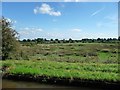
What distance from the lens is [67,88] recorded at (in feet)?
68.2

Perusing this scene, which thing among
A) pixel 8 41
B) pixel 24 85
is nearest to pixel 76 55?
pixel 8 41

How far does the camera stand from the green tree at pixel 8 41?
34.4m

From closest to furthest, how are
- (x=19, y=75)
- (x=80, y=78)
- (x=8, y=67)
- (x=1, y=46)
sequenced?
1. (x=80, y=78)
2. (x=19, y=75)
3. (x=8, y=67)
4. (x=1, y=46)

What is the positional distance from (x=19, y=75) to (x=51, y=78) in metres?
3.40

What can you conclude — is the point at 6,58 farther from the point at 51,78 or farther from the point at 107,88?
the point at 107,88

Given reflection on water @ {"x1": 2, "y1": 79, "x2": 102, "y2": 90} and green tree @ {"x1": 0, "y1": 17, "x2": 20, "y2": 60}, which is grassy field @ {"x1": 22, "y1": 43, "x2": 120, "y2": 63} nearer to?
green tree @ {"x1": 0, "y1": 17, "x2": 20, "y2": 60}

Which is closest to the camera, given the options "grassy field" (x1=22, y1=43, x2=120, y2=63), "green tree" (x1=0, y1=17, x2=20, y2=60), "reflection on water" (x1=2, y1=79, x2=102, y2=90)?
"reflection on water" (x1=2, y1=79, x2=102, y2=90)

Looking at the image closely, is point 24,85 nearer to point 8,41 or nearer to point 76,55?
point 8,41

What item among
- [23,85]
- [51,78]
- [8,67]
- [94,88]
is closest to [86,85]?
[94,88]

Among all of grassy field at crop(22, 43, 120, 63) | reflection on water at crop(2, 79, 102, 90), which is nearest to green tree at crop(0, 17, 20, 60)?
grassy field at crop(22, 43, 120, 63)

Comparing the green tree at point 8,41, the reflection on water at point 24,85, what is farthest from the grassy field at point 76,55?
the reflection on water at point 24,85

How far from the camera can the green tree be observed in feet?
113

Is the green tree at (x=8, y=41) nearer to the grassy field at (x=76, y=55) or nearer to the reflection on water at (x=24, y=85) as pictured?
the grassy field at (x=76, y=55)

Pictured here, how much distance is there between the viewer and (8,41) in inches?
1368
